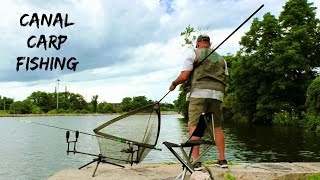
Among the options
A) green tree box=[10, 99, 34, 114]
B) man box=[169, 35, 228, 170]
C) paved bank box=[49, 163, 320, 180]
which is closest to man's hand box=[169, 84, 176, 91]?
man box=[169, 35, 228, 170]

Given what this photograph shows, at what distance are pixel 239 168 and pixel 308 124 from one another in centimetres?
3848

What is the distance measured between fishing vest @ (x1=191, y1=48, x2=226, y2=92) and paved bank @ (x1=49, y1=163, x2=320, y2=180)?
4.97 ft

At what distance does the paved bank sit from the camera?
7.66 m

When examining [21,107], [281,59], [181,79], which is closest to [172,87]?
[181,79]

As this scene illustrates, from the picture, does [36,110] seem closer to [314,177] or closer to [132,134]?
[132,134]

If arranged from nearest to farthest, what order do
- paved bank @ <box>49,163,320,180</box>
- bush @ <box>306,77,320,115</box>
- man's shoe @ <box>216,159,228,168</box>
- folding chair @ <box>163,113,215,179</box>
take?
folding chair @ <box>163,113,215,179</box>
paved bank @ <box>49,163,320,180</box>
man's shoe @ <box>216,159,228,168</box>
bush @ <box>306,77,320,115</box>

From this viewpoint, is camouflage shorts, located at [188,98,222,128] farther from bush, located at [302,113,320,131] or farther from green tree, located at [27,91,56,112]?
green tree, located at [27,91,56,112]

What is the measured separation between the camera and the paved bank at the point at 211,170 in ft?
25.1

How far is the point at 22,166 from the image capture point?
2192 cm

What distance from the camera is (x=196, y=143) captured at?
21.4 ft

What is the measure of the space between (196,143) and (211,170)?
1579 millimetres

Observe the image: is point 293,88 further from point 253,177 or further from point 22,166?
point 253,177

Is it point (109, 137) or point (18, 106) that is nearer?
point (109, 137)

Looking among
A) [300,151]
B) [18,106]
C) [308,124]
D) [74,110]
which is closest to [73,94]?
[74,110]
